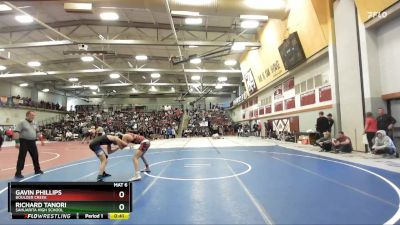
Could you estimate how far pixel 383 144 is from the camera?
852cm

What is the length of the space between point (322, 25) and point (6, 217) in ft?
42.4

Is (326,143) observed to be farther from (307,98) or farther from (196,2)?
(196,2)

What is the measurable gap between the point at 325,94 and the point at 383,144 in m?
5.06

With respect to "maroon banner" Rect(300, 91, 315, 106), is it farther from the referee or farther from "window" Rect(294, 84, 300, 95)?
the referee

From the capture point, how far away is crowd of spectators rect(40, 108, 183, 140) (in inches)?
1194

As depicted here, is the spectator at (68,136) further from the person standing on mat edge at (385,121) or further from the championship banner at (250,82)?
the person standing on mat edge at (385,121)

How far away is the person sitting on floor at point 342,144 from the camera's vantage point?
10203mm

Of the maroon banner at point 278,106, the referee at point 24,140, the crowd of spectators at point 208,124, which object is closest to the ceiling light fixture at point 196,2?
the referee at point 24,140

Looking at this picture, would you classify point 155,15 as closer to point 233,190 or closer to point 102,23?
point 102,23

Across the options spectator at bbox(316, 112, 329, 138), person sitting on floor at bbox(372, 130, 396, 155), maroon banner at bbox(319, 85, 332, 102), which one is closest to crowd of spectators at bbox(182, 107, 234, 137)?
maroon banner at bbox(319, 85, 332, 102)

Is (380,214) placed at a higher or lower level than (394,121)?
lower

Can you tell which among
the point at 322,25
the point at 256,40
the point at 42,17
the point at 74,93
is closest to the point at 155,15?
the point at 42,17

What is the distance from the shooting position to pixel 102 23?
17891 millimetres
